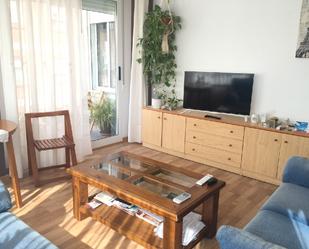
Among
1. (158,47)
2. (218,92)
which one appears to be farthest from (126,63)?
(218,92)

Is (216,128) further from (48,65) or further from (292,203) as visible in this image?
(48,65)

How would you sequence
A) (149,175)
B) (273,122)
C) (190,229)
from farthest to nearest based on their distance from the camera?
(273,122)
(149,175)
(190,229)

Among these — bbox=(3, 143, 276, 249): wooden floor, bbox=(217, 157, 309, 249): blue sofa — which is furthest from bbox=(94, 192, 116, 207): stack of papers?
bbox=(217, 157, 309, 249): blue sofa

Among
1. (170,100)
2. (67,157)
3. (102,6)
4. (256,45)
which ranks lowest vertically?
(67,157)

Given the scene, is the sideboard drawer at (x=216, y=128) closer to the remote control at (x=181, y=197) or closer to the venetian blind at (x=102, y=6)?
the remote control at (x=181, y=197)

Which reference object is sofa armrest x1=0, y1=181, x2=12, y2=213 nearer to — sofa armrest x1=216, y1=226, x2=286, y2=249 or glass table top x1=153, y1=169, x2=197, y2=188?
glass table top x1=153, y1=169, x2=197, y2=188

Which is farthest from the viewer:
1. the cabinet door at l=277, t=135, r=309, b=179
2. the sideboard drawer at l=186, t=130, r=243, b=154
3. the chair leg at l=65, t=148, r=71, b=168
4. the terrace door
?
the terrace door

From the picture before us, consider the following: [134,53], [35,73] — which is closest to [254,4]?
[134,53]

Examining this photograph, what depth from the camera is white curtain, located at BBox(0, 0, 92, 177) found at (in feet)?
9.32

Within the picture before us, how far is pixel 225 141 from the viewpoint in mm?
3334

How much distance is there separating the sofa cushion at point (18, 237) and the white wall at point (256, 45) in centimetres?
286

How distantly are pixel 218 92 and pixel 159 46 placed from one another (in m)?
1.10

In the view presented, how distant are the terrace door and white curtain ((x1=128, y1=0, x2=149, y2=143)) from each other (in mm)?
211

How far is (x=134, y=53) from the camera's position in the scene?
13.5ft
